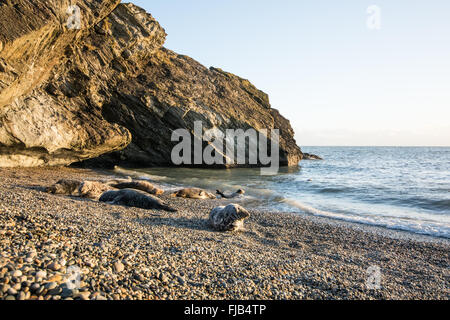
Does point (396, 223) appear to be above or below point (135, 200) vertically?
below

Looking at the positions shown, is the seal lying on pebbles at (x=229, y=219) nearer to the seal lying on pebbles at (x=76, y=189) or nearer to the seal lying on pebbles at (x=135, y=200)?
the seal lying on pebbles at (x=135, y=200)

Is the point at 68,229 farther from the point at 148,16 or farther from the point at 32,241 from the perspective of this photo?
the point at 148,16

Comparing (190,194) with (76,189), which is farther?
(190,194)

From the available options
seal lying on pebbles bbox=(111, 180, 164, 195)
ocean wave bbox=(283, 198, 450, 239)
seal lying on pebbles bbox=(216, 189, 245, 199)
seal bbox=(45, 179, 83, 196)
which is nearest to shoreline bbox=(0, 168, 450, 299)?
ocean wave bbox=(283, 198, 450, 239)

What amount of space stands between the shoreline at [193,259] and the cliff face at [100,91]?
720 centimetres

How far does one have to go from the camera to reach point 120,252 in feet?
15.9

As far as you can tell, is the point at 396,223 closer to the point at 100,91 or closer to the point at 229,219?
the point at 229,219

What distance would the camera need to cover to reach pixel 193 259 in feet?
17.2

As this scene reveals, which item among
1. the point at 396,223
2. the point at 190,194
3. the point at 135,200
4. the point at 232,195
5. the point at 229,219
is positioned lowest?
the point at 396,223

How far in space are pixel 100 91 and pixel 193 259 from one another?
21.4 metres

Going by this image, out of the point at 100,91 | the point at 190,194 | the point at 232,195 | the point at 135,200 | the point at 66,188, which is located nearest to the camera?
the point at 135,200

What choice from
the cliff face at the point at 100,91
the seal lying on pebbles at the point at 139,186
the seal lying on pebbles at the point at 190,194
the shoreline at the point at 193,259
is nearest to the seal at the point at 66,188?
the shoreline at the point at 193,259

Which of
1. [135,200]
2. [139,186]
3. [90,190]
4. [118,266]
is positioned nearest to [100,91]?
[139,186]

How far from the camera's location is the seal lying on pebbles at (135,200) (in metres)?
10.4
